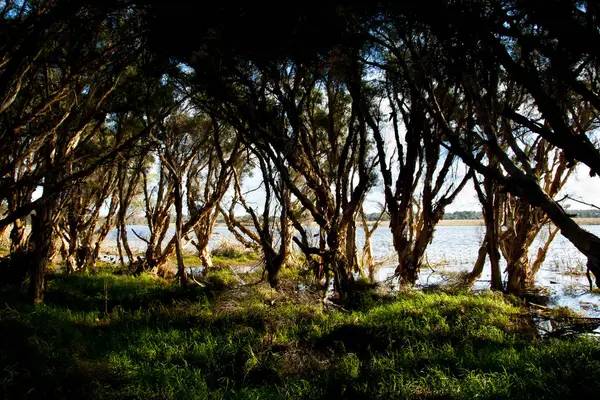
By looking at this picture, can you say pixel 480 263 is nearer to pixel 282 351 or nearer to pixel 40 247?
pixel 282 351

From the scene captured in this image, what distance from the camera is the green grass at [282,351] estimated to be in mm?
3854

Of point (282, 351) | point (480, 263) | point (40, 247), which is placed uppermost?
point (40, 247)

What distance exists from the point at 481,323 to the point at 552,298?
5.07 m

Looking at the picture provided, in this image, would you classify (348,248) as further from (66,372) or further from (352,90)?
(66,372)

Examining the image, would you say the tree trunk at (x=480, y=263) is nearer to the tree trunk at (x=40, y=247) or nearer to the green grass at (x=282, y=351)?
the green grass at (x=282, y=351)

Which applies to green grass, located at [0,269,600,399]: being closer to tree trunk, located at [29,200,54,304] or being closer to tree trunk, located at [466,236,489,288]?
tree trunk, located at [29,200,54,304]

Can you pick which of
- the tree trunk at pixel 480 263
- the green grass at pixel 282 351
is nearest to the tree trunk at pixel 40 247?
the green grass at pixel 282 351

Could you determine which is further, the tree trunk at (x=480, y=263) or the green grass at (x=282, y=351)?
the tree trunk at (x=480, y=263)

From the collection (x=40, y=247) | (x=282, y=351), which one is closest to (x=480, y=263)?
(x=282, y=351)

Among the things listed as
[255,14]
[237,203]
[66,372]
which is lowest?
[66,372]

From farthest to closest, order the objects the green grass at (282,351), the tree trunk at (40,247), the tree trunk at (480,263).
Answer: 1. the tree trunk at (480,263)
2. the tree trunk at (40,247)
3. the green grass at (282,351)

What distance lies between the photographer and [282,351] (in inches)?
199

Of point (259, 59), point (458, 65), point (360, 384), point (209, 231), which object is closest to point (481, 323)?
point (360, 384)

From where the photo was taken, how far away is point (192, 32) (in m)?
4.62
